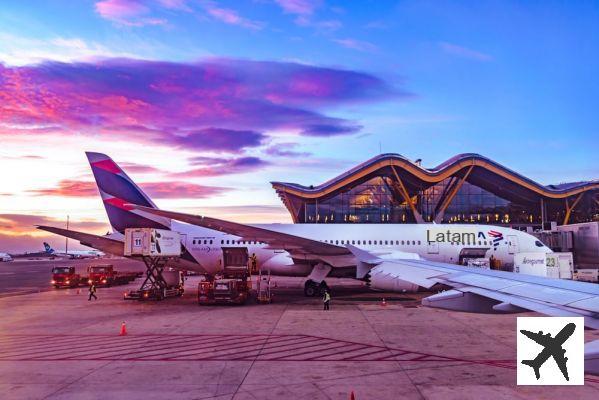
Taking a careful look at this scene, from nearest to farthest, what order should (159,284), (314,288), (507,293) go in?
1. (507,293)
2. (314,288)
3. (159,284)

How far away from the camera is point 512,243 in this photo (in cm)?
2822

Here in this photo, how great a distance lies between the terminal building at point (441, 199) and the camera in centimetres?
5688

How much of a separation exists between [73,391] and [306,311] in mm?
11907

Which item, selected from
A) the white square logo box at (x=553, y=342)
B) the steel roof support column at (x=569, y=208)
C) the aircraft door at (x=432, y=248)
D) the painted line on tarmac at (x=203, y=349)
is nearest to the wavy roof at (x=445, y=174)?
the steel roof support column at (x=569, y=208)

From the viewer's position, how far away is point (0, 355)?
1234 centimetres

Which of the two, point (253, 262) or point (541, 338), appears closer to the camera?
point (541, 338)

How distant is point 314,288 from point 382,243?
5.19 m

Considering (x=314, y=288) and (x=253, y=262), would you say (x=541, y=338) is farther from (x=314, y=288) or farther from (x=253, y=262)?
(x=253, y=262)

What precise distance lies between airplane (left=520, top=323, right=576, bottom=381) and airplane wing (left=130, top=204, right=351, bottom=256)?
16.2 metres

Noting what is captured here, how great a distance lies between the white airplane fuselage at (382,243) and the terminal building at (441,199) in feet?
92.2

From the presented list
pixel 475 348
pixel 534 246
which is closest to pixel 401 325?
pixel 475 348

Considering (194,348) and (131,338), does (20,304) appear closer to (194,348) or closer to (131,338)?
(131,338)

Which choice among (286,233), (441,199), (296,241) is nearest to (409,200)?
(441,199)

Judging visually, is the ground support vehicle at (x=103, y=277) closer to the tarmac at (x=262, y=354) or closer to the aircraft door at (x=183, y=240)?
the aircraft door at (x=183, y=240)
